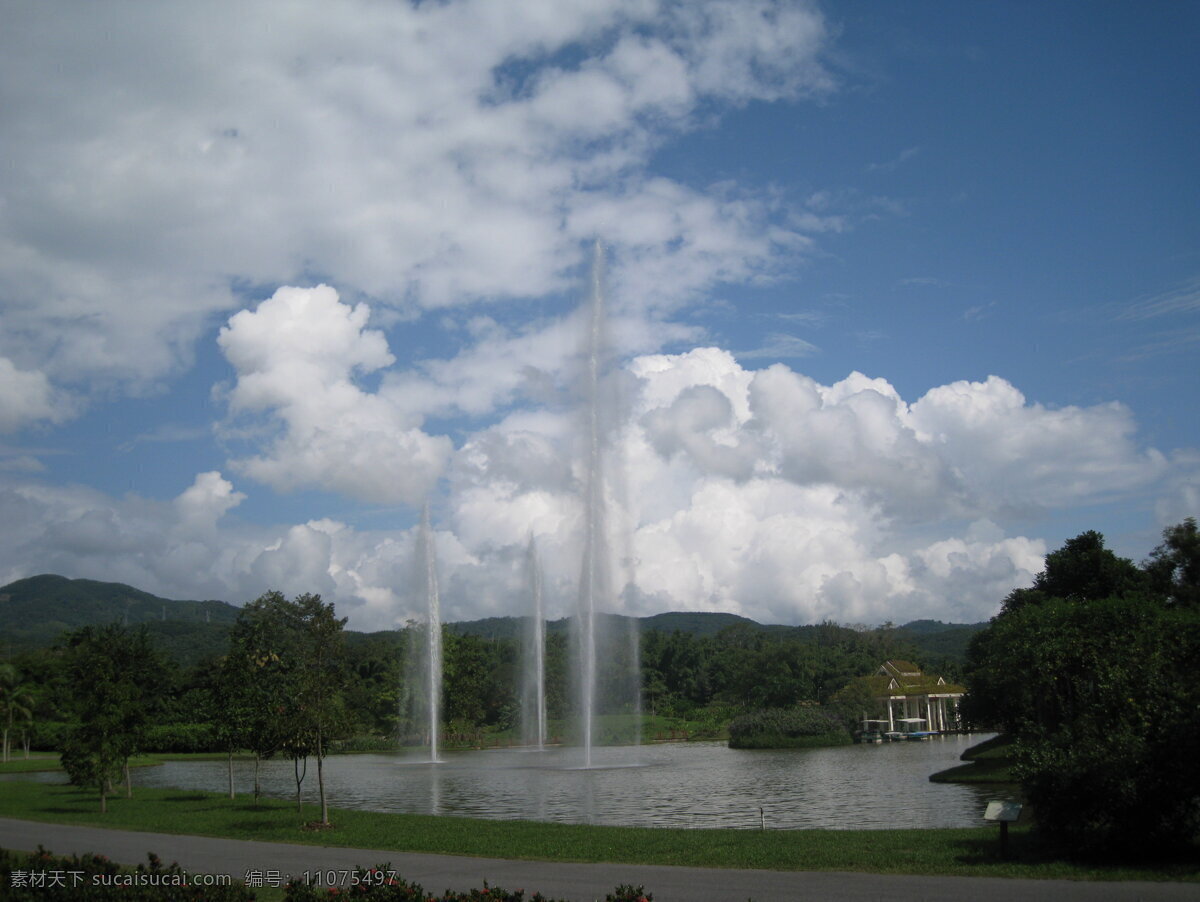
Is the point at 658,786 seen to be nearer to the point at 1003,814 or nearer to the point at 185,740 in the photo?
the point at 1003,814

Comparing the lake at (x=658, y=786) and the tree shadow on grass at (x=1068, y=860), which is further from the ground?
the tree shadow on grass at (x=1068, y=860)

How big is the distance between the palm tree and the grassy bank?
33341mm

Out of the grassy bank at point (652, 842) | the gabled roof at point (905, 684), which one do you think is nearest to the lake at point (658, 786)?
the grassy bank at point (652, 842)

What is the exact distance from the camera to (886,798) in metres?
29.0

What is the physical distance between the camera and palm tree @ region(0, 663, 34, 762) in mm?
55625

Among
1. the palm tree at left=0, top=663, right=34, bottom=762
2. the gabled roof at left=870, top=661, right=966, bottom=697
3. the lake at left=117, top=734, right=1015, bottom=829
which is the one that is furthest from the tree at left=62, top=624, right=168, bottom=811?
the gabled roof at left=870, top=661, right=966, bottom=697

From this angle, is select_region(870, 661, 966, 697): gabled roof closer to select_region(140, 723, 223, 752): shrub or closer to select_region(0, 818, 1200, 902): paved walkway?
select_region(140, 723, 223, 752): shrub

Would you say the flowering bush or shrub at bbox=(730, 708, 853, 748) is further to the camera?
shrub at bbox=(730, 708, 853, 748)

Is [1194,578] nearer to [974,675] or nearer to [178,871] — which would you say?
[974,675]

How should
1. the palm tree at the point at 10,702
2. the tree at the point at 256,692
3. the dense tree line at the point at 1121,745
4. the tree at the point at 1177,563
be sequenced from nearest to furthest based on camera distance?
the dense tree line at the point at 1121,745, the tree at the point at 256,692, the tree at the point at 1177,563, the palm tree at the point at 10,702

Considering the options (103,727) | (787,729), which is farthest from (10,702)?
(787,729)

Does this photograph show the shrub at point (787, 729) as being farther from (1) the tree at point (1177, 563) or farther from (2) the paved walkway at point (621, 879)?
(2) the paved walkway at point (621, 879)

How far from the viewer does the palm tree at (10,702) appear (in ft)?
182

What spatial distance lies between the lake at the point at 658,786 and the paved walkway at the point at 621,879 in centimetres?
752
